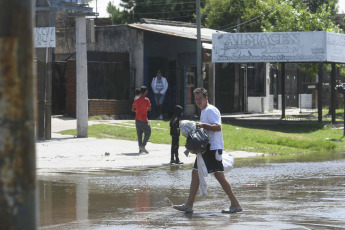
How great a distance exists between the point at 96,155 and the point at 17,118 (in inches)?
626

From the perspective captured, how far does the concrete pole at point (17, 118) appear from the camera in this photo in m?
3.07

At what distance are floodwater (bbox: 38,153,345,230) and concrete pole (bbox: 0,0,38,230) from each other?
5672 millimetres

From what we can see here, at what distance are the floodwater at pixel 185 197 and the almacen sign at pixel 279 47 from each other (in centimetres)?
1090

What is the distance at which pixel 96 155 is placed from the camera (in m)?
18.9

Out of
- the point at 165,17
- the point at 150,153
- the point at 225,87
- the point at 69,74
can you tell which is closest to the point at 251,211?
the point at 150,153

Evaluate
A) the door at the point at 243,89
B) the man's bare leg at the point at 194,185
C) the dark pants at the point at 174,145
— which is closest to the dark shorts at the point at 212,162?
the man's bare leg at the point at 194,185

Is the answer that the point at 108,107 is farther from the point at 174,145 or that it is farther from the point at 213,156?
the point at 213,156

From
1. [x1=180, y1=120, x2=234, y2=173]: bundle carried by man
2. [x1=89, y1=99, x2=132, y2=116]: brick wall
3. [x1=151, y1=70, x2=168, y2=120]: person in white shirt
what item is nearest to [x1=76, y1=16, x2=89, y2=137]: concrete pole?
[x1=89, y1=99, x2=132, y2=116]: brick wall

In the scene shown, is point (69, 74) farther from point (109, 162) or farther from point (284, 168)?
point (284, 168)

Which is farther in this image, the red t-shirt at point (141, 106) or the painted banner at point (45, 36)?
the painted banner at point (45, 36)

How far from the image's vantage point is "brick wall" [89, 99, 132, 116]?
2933cm

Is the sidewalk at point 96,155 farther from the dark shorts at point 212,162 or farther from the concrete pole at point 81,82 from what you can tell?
the dark shorts at point 212,162

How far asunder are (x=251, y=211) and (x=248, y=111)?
30.1 m

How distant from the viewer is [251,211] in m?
10.1
